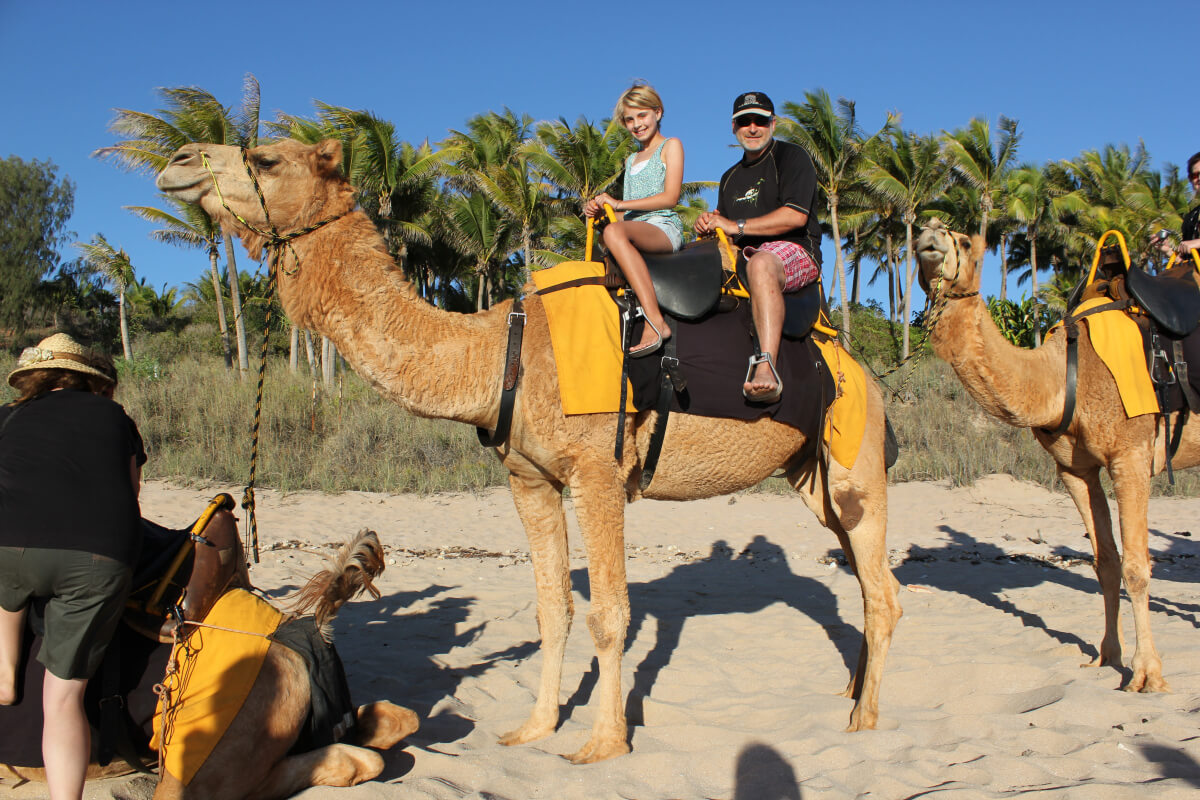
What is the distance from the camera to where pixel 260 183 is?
379 cm

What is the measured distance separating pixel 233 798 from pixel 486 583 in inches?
→ 186

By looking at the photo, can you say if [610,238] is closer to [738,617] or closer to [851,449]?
[851,449]

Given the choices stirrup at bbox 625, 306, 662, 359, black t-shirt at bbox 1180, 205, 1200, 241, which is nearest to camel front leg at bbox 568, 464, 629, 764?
stirrup at bbox 625, 306, 662, 359

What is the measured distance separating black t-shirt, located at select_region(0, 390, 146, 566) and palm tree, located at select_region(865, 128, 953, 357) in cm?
3519

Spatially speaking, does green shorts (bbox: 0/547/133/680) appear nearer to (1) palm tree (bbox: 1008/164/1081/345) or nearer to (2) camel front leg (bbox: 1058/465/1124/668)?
(2) camel front leg (bbox: 1058/465/1124/668)

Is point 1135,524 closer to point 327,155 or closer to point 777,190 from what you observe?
point 777,190

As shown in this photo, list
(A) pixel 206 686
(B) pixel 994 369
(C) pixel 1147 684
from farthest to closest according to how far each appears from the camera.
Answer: (B) pixel 994 369 → (C) pixel 1147 684 → (A) pixel 206 686

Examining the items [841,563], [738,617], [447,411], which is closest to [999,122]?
[841,563]

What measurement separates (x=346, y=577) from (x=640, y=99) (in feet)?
9.75

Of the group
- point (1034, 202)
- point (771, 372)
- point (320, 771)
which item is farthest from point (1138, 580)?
point (1034, 202)

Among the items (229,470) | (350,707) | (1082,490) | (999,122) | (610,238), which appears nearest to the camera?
(350,707)

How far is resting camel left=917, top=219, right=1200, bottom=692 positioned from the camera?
4797mm

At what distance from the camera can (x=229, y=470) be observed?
492 inches

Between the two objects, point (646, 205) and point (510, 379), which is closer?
point (510, 379)
